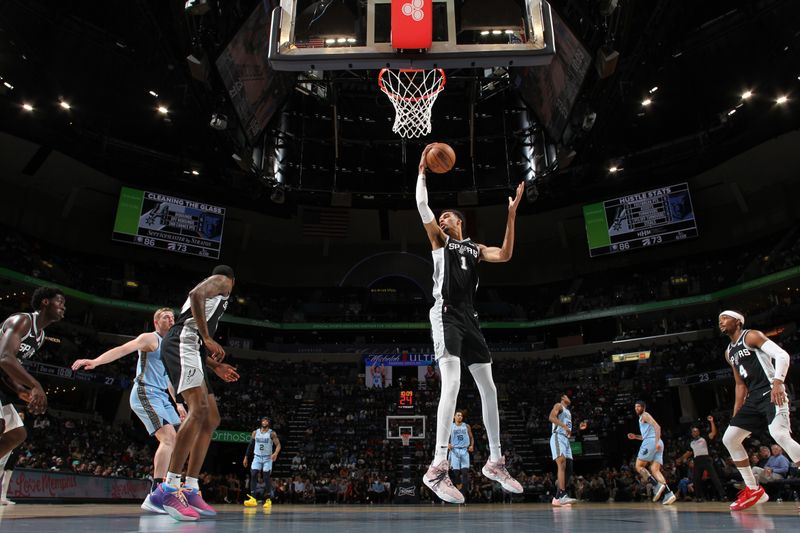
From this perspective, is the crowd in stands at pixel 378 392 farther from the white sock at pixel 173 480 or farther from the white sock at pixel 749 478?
the white sock at pixel 173 480

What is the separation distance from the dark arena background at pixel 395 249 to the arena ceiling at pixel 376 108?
0.40 feet

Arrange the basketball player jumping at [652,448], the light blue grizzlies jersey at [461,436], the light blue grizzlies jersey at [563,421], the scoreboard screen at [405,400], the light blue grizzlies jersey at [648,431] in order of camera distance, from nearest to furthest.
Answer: the light blue grizzlies jersey at [563,421]
the basketball player jumping at [652,448]
the light blue grizzlies jersey at [648,431]
the light blue grizzlies jersey at [461,436]
the scoreboard screen at [405,400]

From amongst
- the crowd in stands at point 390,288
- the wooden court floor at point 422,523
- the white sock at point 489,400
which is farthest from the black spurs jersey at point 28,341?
the crowd in stands at point 390,288

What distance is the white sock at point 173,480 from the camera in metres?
4.70

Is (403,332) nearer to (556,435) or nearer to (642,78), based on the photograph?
(642,78)

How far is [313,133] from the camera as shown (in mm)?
24031

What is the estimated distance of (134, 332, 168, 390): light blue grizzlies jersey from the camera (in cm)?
692

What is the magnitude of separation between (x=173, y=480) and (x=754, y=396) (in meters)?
6.03

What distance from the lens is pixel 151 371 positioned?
23.2ft

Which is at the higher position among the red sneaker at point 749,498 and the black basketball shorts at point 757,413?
the black basketball shorts at point 757,413

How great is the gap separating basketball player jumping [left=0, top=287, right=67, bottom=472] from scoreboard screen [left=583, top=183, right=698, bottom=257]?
23.8m

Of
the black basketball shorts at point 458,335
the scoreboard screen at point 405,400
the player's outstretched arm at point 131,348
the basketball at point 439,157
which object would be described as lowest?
the black basketball shorts at point 458,335

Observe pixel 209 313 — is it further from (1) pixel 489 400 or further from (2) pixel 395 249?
(2) pixel 395 249

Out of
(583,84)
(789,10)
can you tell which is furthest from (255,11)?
(789,10)
